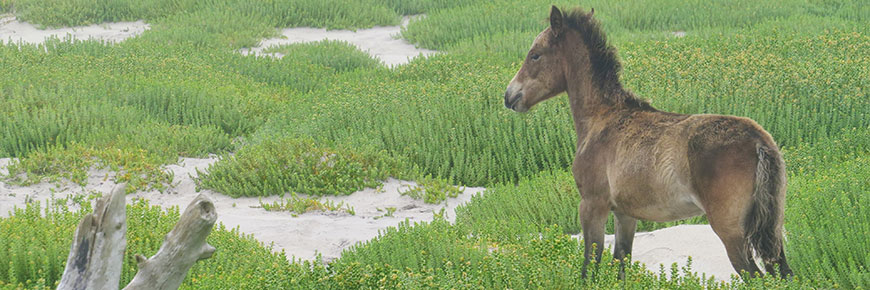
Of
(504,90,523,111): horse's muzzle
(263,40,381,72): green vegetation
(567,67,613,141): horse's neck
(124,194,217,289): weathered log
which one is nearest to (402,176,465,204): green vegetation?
(504,90,523,111): horse's muzzle

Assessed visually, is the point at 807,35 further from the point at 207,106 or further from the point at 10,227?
the point at 10,227

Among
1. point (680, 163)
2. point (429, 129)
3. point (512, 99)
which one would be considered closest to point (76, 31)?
point (429, 129)

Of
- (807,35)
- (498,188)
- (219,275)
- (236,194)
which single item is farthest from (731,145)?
(807,35)

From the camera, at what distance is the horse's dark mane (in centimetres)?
494

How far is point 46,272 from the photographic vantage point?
5.23 meters

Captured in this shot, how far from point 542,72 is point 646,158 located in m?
1.13

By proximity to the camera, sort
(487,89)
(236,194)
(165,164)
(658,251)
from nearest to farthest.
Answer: (658,251) < (236,194) < (165,164) < (487,89)

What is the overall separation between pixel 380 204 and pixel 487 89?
101 inches

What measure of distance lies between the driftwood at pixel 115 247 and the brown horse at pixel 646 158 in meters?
1.99

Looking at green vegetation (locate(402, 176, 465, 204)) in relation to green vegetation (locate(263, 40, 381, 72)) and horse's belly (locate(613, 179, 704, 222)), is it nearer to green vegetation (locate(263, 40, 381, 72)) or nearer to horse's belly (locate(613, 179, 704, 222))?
horse's belly (locate(613, 179, 704, 222))

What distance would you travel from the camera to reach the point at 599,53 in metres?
4.95

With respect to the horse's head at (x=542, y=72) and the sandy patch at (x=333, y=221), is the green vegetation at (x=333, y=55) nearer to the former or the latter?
the sandy patch at (x=333, y=221)

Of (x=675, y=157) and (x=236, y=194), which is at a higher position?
(x=675, y=157)

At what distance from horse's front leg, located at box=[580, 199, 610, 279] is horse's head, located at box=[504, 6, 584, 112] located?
2.74 feet
